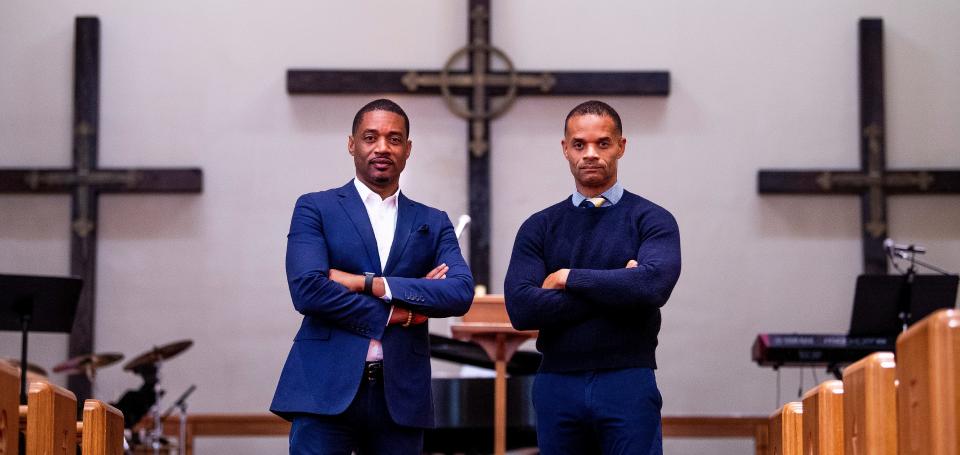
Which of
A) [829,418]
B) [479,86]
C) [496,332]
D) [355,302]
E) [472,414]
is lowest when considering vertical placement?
[472,414]

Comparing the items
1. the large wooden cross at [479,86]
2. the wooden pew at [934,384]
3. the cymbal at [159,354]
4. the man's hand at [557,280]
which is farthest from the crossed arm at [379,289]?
the large wooden cross at [479,86]

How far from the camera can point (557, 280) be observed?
343 centimetres

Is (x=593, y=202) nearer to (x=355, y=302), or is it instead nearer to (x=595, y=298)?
(x=595, y=298)

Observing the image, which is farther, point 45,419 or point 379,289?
point 379,289

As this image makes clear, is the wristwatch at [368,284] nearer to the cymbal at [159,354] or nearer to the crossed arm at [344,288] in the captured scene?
the crossed arm at [344,288]

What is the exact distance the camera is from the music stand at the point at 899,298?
593 cm

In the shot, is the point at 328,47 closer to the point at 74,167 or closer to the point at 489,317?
the point at 74,167

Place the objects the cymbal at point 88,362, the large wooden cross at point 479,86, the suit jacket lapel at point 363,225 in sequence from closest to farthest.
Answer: the suit jacket lapel at point 363,225 → the cymbal at point 88,362 → the large wooden cross at point 479,86

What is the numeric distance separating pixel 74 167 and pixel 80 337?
98 cm

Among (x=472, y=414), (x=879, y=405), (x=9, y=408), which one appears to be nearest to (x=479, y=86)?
(x=472, y=414)

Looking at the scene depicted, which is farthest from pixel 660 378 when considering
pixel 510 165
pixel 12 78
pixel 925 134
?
pixel 12 78

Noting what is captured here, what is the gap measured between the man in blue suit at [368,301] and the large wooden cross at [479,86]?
3778 mm

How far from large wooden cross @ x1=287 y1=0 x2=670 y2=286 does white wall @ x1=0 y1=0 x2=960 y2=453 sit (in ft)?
0.29

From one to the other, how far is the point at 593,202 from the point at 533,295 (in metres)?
0.32
